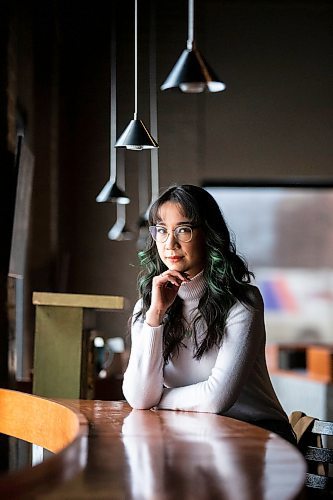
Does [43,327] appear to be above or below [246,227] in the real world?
below

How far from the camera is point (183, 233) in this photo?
3268 mm

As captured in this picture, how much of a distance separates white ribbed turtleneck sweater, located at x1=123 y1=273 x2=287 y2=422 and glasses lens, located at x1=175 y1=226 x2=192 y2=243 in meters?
0.14

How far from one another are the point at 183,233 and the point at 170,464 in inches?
51.6

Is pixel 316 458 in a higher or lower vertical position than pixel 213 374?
lower

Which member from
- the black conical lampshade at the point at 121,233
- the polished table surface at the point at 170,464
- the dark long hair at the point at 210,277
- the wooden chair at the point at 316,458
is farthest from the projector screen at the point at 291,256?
the polished table surface at the point at 170,464

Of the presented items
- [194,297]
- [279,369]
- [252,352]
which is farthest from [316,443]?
[279,369]

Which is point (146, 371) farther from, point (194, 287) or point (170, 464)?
point (170, 464)

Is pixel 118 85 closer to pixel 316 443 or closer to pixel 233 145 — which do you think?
pixel 233 145

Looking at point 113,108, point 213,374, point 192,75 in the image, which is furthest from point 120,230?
point 213,374

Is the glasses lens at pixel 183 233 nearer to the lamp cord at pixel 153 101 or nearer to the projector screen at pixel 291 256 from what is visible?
the lamp cord at pixel 153 101

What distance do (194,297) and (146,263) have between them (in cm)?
25

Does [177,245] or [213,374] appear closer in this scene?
[213,374]

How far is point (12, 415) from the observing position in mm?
3438

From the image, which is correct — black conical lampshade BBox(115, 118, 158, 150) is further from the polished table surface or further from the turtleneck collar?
the polished table surface
